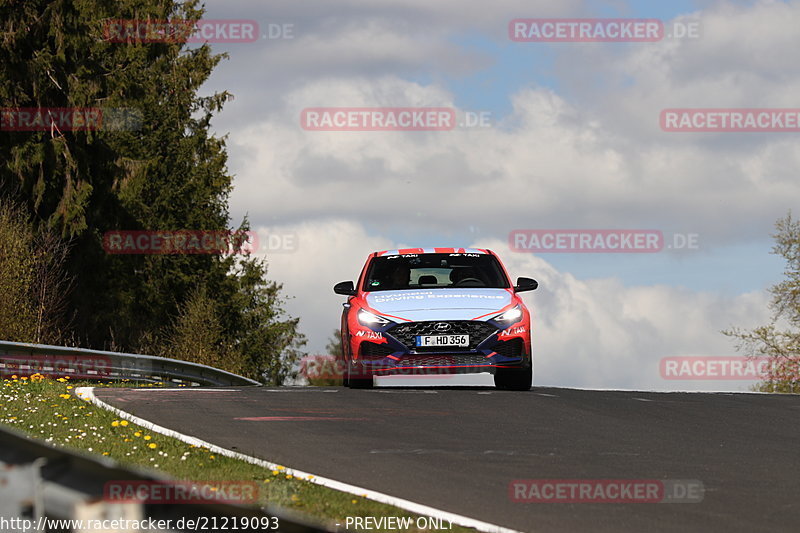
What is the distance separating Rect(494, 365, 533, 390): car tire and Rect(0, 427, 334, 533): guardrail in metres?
13.2

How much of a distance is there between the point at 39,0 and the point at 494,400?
2676 centimetres

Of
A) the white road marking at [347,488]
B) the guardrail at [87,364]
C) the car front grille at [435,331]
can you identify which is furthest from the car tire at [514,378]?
the guardrail at [87,364]

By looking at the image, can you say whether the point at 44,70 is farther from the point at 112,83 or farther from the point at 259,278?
the point at 259,278

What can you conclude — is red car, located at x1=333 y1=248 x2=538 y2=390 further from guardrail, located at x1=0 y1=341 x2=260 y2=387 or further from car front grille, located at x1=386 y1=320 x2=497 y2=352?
guardrail, located at x1=0 y1=341 x2=260 y2=387

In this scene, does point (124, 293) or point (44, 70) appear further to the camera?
point (124, 293)

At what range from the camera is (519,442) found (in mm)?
11203

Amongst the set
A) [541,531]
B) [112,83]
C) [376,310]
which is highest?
[112,83]

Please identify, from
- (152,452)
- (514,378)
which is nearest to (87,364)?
(514,378)

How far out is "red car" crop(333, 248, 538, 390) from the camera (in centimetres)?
1609

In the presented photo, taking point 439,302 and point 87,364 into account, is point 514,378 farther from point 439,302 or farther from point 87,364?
point 87,364

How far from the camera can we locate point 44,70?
36906mm

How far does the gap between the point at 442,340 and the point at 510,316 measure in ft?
3.37

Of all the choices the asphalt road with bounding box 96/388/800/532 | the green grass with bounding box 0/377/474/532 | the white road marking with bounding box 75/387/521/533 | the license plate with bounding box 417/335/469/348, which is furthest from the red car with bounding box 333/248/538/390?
the white road marking with bounding box 75/387/521/533

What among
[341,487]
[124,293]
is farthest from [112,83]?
[341,487]
